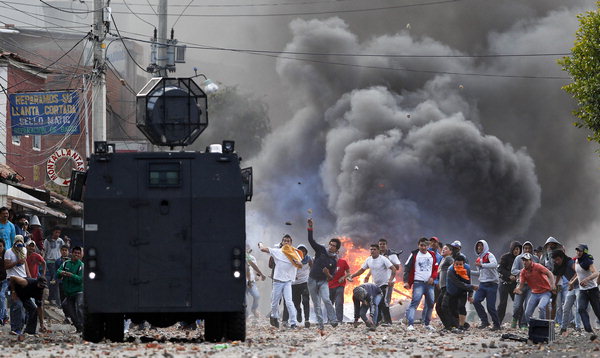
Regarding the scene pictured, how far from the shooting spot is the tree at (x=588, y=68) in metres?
22.0

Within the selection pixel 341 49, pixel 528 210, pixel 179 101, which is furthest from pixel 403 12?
pixel 179 101

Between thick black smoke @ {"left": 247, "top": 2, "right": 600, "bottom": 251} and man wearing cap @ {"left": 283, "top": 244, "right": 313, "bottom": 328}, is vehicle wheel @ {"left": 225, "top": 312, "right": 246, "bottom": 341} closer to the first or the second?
man wearing cap @ {"left": 283, "top": 244, "right": 313, "bottom": 328}

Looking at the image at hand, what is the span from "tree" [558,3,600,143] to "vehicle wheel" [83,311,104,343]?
12.2 m

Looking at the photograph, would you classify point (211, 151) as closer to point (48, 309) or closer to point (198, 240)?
point (198, 240)

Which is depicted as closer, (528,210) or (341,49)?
(528,210)

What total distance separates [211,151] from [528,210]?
38938 mm

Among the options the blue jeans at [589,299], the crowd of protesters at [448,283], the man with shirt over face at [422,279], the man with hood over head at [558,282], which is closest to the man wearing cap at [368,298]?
the crowd of protesters at [448,283]

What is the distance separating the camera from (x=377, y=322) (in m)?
21.0

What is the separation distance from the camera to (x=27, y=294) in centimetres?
1592

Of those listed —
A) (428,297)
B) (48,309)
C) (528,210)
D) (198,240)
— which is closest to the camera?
(198,240)

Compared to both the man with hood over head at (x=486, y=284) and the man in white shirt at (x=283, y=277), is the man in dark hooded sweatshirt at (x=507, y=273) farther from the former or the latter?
the man in white shirt at (x=283, y=277)

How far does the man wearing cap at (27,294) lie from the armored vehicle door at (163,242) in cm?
299

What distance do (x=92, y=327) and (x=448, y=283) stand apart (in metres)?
8.04

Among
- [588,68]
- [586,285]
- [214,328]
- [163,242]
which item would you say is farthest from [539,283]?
[163,242]
